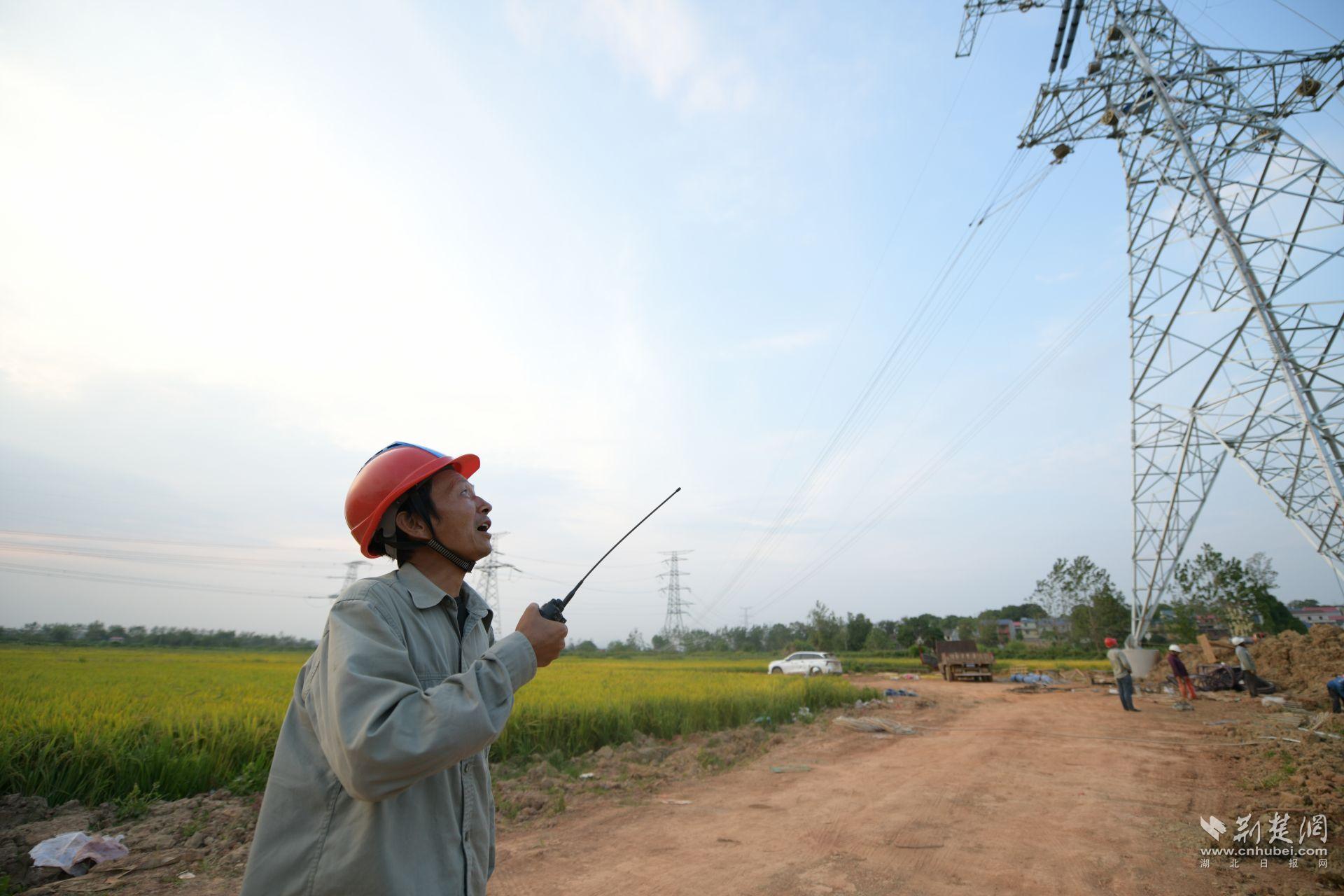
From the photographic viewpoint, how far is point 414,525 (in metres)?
1.80

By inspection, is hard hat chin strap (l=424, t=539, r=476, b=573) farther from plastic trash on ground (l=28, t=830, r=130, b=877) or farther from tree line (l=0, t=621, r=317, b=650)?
tree line (l=0, t=621, r=317, b=650)

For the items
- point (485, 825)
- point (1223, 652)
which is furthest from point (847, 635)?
point (485, 825)

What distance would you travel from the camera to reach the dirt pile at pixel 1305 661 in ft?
44.1

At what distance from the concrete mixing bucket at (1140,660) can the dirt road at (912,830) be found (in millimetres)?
11057

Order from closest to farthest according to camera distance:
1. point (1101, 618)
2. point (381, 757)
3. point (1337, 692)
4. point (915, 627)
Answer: point (381, 757) → point (1337, 692) → point (1101, 618) → point (915, 627)

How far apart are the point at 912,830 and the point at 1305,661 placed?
1569 centimetres

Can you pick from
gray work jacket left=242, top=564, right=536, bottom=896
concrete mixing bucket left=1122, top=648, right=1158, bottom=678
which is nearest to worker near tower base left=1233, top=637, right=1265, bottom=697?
concrete mixing bucket left=1122, top=648, right=1158, bottom=678

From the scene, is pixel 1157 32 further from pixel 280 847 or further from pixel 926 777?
pixel 280 847

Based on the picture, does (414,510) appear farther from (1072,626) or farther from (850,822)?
(1072,626)

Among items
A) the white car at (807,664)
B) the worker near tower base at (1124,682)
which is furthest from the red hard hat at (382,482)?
the white car at (807,664)

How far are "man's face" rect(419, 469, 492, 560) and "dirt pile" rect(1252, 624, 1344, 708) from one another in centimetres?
1739
